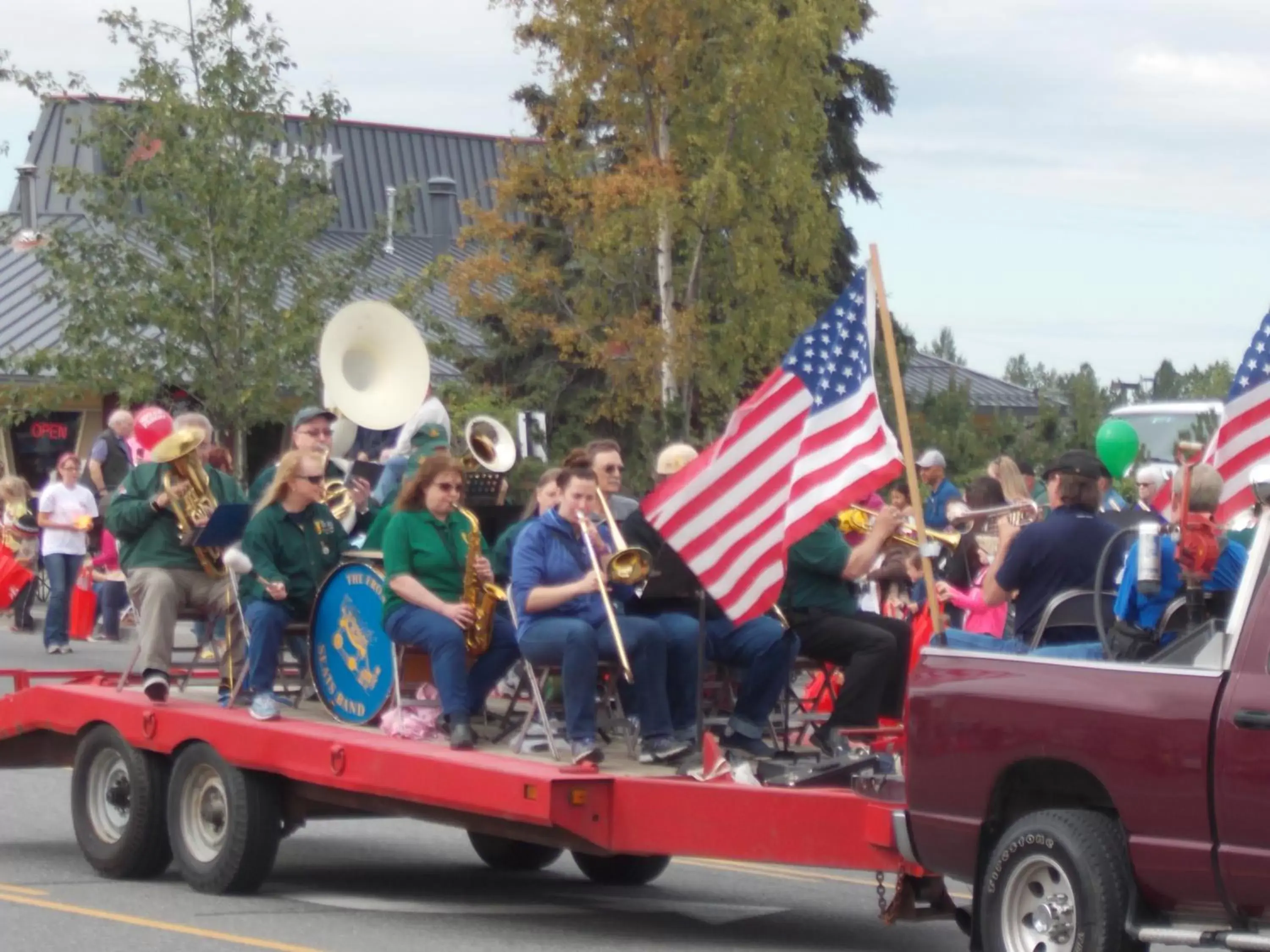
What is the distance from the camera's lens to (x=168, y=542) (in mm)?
11227

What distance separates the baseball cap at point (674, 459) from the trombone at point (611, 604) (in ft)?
5.51

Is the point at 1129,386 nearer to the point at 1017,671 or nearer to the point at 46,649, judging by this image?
the point at 46,649

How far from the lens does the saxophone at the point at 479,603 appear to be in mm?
10047

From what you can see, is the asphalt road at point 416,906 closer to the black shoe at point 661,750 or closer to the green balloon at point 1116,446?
the black shoe at point 661,750

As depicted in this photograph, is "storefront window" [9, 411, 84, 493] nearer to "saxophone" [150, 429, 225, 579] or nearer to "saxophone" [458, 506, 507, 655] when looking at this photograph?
"saxophone" [150, 429, 225, 579]

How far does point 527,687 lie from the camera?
405 inches

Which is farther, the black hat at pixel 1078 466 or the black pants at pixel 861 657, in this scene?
the black pants at pixel 861 657

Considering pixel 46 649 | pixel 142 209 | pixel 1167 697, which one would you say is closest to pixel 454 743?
pixel 1167 697

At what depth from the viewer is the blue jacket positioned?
9766 millimetres

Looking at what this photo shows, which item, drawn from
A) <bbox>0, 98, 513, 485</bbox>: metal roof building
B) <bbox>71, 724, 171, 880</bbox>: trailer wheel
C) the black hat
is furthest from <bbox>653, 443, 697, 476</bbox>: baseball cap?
<bbox>0, 98, 513, 485</bbox>: metal roof building

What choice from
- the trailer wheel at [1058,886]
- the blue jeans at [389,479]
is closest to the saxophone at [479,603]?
the blue jeans at [389,479]

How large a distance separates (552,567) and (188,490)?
93.6 inches

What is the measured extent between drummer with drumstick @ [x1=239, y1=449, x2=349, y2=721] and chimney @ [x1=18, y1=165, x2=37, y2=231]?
34585 millimetres

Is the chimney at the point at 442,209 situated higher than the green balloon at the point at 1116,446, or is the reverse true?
the chimney at the point at 442,209
